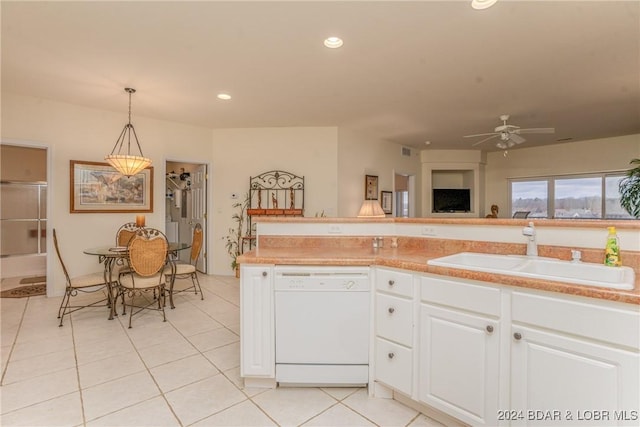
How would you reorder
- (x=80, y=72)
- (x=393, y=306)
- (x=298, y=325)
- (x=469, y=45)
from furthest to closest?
(x=80, y=72)
(x=469, y=45)
(x=298, y=325)
(x=393, y=306)

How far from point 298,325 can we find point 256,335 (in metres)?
0.28

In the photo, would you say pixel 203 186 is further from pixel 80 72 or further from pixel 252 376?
pixel 252 376

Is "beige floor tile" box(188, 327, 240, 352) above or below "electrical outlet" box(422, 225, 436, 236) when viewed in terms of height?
below

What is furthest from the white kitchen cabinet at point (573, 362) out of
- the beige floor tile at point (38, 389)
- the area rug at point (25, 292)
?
the area rug at point (25, 292)

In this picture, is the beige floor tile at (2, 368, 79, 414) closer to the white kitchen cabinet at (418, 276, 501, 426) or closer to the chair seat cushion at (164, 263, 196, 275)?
the chair seat cushion at (164, 263, 196, 275)

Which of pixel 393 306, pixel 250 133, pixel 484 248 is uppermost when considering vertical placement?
pixel 250 133

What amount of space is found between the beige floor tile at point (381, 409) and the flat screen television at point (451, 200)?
20.2ft

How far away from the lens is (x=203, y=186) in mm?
5469

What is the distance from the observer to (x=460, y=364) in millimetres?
1595

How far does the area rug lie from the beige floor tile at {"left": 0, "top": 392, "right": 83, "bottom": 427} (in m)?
3.10

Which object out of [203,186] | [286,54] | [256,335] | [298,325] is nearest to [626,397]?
[298,325]

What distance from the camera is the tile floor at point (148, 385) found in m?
1.76

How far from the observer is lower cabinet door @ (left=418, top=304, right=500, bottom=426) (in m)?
1.50

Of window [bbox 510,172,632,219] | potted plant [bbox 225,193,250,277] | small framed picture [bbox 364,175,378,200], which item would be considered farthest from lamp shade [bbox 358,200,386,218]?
window [bbox 510,172,632,219]
